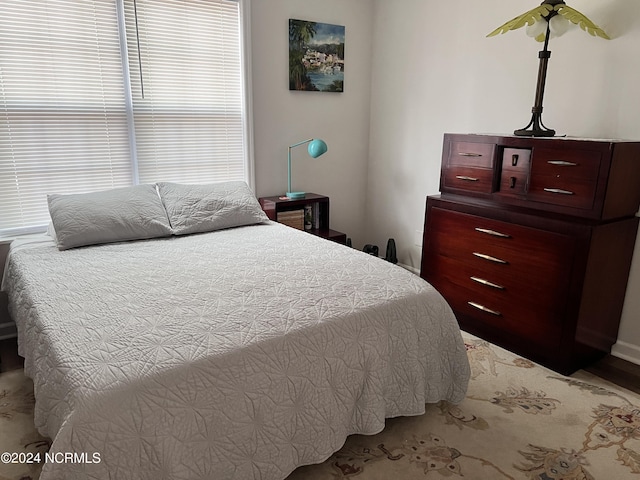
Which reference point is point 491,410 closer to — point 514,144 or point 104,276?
point 514,144

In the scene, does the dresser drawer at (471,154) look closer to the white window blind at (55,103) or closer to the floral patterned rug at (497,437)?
the floral patterned rug at (497,437)

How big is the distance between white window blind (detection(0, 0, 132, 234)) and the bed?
2.23 feet

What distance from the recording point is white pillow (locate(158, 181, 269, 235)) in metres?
2.81

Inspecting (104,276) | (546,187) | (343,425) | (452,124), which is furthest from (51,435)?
(452,124)

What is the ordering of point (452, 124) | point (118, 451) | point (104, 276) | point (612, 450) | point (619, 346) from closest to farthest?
point (118, 451) → point (612, 450) → point (104, 276) → point (619, 346) → point (452, 124)

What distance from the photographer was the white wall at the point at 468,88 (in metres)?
2.50

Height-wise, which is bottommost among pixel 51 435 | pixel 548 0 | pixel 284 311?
pixel 51 435

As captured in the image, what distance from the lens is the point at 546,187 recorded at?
241 cm

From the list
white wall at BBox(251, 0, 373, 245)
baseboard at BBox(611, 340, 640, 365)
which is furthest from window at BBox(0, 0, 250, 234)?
baseboard at BBox(611, 340, 640, 365)

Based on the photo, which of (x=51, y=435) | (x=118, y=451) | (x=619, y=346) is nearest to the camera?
(x=118, y=451)

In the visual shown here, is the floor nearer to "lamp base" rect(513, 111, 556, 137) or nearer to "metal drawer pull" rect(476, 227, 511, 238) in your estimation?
"metal drawer pull" rect(476, 227, 511, 238)

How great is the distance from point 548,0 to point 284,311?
2154 millimetres

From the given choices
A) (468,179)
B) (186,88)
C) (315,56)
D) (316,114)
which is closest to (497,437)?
(468,179)

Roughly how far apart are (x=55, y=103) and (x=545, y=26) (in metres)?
2.83
